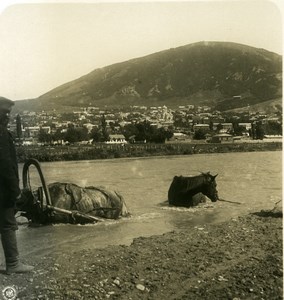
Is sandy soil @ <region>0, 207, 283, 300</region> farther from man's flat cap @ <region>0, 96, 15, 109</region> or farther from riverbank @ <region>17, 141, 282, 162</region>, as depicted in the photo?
man's flat cap @ <region>0, 96, 15, 109</region>

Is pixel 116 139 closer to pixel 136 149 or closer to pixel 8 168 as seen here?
pixel 136 149

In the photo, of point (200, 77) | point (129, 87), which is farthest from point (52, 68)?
point (200, 77)

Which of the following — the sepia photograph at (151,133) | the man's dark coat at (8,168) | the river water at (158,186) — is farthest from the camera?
the river water at (158,186)

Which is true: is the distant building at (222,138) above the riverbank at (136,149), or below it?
above

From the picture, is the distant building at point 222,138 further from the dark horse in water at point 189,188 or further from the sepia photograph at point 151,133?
the dark horse in water at point 189,188

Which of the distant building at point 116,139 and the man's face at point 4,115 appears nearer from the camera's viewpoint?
the man's face at point 4,115

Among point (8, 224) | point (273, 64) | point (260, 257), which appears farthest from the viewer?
point (273, 64)

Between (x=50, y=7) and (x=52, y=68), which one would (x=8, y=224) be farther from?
(x=50, y=7)

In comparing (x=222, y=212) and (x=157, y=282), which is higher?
(x=222, y=212)

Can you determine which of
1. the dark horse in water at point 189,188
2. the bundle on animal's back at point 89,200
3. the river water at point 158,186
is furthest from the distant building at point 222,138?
the bundle on animal's back at point 89,200
